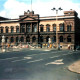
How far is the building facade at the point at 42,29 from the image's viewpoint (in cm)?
6425

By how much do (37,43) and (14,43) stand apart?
1026 centimetres

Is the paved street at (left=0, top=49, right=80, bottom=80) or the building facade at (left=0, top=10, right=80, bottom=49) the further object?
the building facade at (left=0, top=10, right=80, bottom=49)

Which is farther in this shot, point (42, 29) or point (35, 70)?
point (42, 29)

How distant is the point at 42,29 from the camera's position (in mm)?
68562

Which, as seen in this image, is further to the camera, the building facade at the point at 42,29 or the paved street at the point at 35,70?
the building facade at the point at 42,29

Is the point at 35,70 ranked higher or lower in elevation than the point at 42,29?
lower

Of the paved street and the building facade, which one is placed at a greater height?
the building facade

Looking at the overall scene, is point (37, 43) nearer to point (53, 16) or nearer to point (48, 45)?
point (48, 45)

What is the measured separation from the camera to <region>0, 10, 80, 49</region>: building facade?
6425 centimetres

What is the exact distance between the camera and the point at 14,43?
72.6 meters

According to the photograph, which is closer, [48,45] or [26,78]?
[26,78]

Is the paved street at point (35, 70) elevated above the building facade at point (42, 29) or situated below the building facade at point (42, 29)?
below

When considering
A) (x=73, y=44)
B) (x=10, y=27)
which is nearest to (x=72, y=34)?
(x=73, y=44)

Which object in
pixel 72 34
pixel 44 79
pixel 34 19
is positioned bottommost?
pixel 44 79
